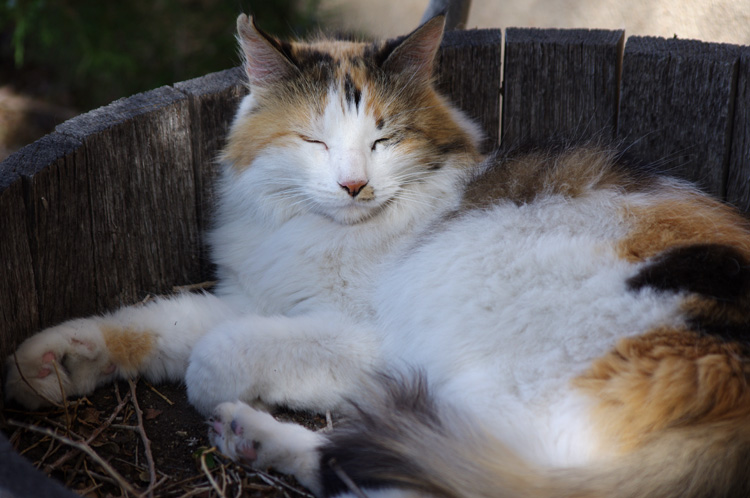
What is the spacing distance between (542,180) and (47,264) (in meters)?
1.56

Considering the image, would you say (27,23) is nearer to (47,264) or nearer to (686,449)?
(47,264)

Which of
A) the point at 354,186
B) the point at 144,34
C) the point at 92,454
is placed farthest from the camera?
the point at 144,34

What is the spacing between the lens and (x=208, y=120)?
9.21 ft

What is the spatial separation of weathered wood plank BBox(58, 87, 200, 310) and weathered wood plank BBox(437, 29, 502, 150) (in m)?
1.06

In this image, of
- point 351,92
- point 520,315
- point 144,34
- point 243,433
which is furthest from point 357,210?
point 144,34

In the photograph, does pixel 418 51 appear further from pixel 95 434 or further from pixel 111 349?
pixel 95 434

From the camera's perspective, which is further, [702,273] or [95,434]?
[95,434]

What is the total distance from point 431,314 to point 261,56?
1.04 m

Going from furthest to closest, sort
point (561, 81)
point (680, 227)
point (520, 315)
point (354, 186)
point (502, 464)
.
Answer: point (561, 81)
point (354, 186)
point (680, 227)
point (520, 315)
point (502, 464)

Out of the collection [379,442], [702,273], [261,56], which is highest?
[261,56]

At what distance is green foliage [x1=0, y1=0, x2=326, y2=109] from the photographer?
15.4 ft

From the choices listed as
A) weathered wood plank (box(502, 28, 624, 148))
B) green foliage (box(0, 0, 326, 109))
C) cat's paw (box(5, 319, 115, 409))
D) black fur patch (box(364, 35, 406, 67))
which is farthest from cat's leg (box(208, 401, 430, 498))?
green foliage (box(0, 0, 326, 109))

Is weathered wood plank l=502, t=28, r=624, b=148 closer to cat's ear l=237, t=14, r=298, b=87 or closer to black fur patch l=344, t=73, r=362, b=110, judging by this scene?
black fur patch l=344, t=73, r=362, b=110

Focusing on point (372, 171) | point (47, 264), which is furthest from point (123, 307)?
point (372, 171)
